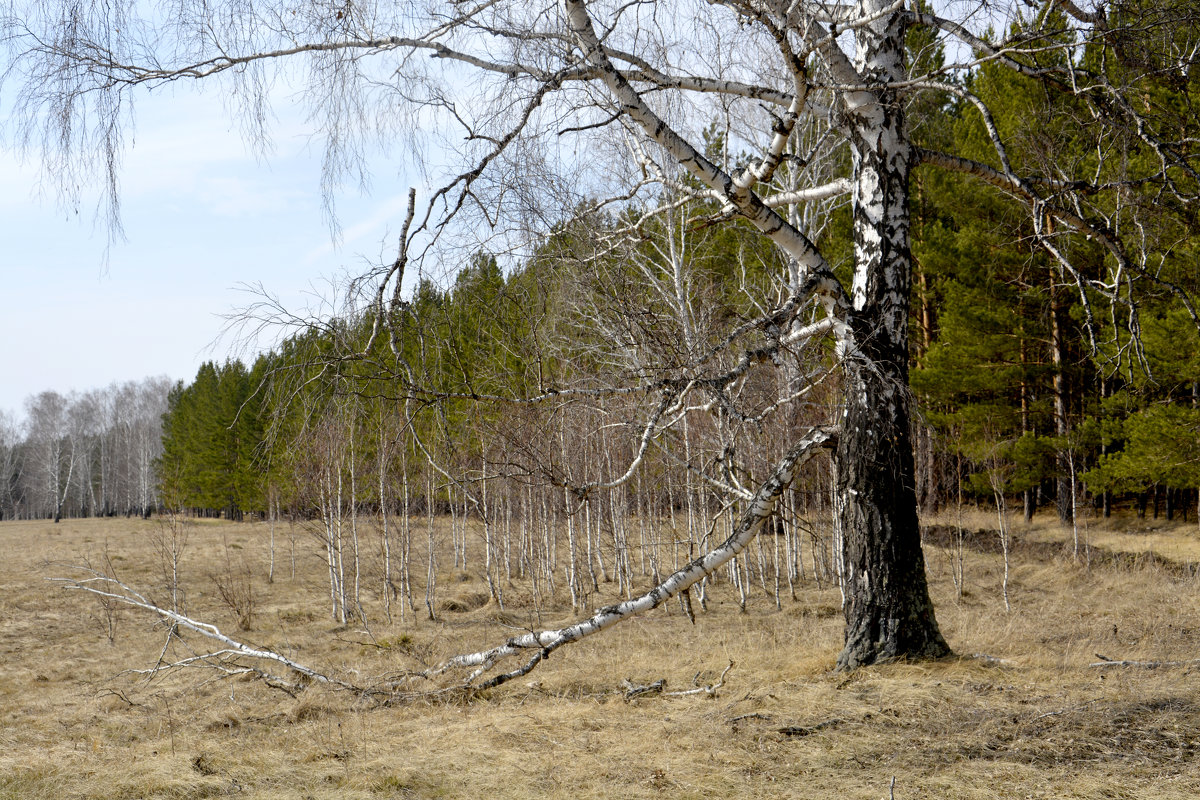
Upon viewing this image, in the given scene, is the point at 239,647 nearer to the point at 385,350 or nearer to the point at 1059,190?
the point at 385,350

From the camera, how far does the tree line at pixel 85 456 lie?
51.9 metres

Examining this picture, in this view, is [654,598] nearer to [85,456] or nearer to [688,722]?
[688,722]

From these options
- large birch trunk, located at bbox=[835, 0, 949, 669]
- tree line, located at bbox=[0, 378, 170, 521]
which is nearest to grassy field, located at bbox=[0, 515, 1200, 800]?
large birch trunk, located at bbox=[835, 0, 949, 669]

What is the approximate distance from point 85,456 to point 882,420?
2336 inches

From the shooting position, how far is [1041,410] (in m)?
17.5

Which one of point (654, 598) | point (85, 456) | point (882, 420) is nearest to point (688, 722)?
point (654, 598)

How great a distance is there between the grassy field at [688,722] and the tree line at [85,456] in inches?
1806

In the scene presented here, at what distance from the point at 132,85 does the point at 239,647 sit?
447cm

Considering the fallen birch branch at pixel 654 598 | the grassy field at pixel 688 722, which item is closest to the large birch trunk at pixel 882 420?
the grassy field at pixel 688 722

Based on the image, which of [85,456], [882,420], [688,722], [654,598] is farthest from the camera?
[85,456]

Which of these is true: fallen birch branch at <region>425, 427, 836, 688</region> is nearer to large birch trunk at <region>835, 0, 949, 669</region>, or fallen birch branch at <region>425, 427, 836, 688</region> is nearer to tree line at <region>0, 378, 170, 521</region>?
large birch trunk at <region>835, 0, 949, 669</region>

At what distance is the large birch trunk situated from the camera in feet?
18.8

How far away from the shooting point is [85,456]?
53625 millimetres

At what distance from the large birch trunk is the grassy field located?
0.33m
